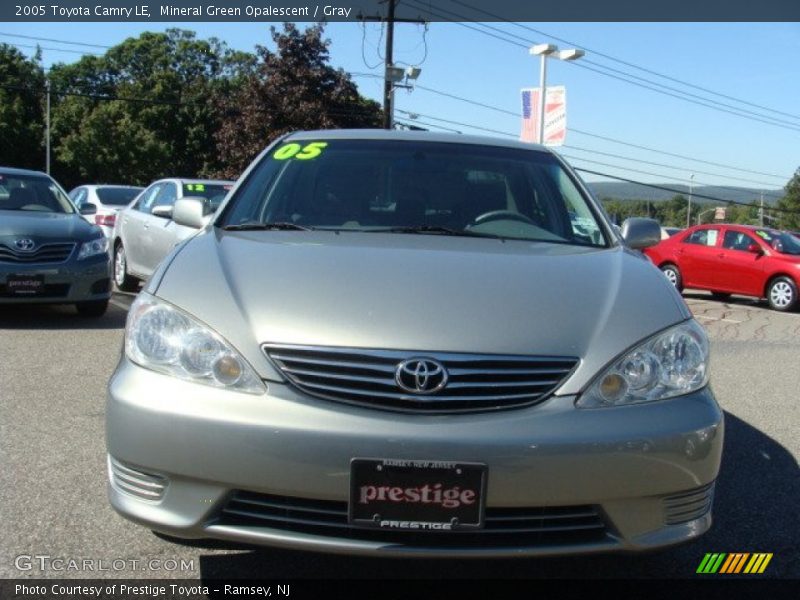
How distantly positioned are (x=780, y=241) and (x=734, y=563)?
47.9 feet

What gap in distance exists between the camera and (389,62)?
93.7 ft

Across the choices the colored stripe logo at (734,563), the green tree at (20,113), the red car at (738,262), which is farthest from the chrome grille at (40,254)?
the green tree at (20,113)

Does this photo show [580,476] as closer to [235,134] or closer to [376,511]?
[376,511]

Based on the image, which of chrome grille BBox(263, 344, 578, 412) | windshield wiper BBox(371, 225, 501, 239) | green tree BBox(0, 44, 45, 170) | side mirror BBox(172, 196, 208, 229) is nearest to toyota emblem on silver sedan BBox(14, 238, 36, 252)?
side mirror BBox(172, 196, 208, 229)

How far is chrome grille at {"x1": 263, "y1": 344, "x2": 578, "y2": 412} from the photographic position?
2441mm

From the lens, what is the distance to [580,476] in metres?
2.41

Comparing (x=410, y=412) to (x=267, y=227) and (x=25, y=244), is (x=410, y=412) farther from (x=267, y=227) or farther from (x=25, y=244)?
(x=25, y=244)

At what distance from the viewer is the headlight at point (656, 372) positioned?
2.54m

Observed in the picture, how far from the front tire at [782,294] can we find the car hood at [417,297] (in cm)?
1357

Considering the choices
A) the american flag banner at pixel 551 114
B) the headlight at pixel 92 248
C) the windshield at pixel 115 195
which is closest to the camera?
the headlight at pixel 92 248

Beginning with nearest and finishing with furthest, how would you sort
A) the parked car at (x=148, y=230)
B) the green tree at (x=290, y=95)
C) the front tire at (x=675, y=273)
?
the parked car at (x=148, y=230), the front tire at (x=675, y=273), the green tree at (x=290, y=95)

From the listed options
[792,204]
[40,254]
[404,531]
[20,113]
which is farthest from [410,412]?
[792,204]

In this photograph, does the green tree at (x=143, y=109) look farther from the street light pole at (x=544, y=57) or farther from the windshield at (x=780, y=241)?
the windshield at (x=780, y=241)

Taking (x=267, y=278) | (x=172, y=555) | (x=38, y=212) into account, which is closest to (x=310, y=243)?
(x=267, y=278)
